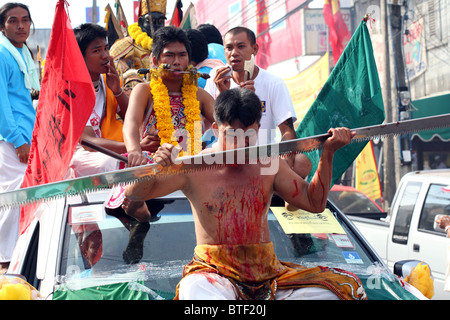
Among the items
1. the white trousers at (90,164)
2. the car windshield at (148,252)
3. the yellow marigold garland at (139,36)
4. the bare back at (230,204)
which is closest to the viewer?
the bare back at (230,204)

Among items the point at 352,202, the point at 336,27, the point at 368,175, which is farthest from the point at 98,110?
the point at 336,27

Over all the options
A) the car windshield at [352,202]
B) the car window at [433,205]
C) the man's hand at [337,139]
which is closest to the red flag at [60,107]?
the man's hand at [337,139]

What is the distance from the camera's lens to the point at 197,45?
5402mm

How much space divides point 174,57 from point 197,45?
1.39 metres

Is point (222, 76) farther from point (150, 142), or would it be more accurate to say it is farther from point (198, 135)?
point (150, 142)

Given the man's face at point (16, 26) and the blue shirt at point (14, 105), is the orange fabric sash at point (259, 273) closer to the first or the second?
the blue shirt at point (14, 105)

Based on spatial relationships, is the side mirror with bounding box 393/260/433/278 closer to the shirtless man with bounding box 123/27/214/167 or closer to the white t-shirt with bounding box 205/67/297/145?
the white t-shirt with bounding box 205/67/297/145

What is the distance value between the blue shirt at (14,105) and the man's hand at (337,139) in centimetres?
272

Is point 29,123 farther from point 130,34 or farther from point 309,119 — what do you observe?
point 309,119

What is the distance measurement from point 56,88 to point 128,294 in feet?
4.35

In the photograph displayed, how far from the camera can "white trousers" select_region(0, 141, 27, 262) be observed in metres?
4.70

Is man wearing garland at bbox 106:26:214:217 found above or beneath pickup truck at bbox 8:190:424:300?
above

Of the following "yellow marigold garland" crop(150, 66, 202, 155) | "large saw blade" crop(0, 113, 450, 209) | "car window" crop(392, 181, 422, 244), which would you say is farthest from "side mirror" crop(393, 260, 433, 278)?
"car window" crop(392, 181, 422, 244)

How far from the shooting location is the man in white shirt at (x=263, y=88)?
175 inches
